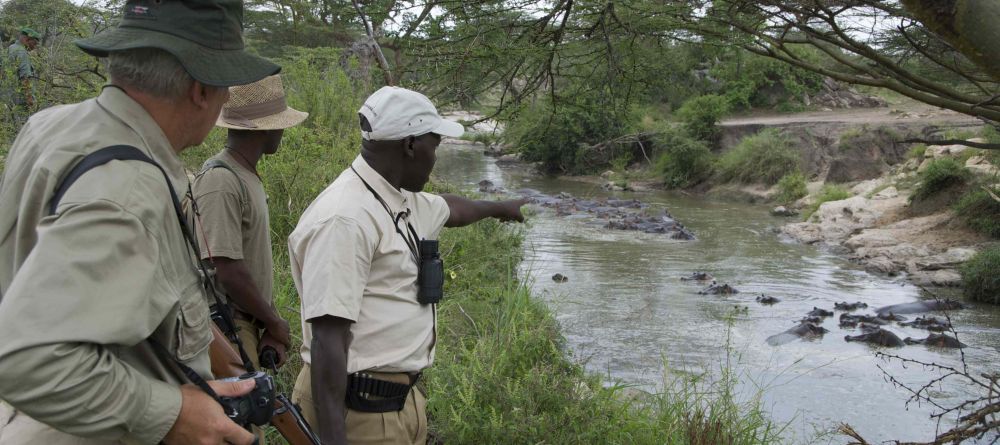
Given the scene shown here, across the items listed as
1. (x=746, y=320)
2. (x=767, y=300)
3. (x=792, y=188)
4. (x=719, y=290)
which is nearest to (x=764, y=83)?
(x=792, y=188)

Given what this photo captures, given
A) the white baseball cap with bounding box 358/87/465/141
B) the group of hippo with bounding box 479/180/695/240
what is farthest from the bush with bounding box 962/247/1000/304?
the white baseball cap with bounding box 358/87/465/141

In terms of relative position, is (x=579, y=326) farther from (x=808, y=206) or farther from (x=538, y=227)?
(x=808, y=206)

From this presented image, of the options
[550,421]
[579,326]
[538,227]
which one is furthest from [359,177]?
[538,227]

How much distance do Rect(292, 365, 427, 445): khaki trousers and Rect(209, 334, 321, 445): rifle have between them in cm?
31

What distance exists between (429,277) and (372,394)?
398 mm

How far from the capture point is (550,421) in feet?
13.1

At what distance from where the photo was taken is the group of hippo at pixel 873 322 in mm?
11070

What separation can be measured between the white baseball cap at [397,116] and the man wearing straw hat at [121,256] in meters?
0.76

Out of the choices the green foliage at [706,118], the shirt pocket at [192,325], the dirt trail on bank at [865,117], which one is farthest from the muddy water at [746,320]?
the dirt trail on bank at [865,117]

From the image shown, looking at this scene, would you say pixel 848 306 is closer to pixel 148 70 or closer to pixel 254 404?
pixel 254 404

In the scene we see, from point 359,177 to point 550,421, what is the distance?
1.87m

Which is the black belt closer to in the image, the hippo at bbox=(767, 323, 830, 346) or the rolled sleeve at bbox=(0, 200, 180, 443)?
the rolled sleeve at bbox=(0, 200, 180, 443)

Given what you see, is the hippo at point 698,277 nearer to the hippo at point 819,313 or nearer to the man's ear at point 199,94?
the hippo at point 819,313

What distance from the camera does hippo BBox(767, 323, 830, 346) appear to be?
35.9 ft
